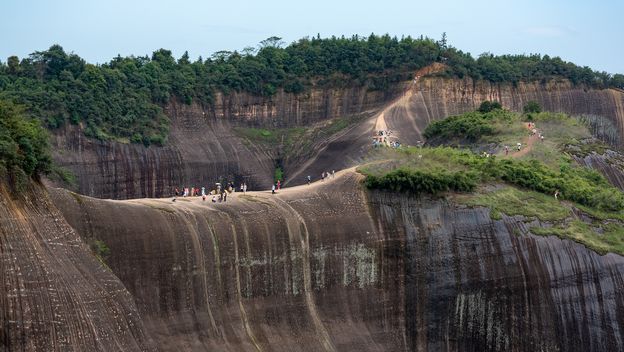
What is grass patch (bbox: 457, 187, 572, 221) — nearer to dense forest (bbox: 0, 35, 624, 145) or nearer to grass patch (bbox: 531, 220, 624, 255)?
grass patch (bbox: 531, 220, 624, 255)

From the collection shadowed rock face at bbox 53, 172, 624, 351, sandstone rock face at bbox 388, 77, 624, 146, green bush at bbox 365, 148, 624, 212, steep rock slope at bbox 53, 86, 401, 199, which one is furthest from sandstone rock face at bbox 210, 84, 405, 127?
shadowed rock face at bbox 53, 172, 624, 351

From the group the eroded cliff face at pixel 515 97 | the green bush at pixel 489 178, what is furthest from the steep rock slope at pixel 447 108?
the green bush at pixel 489 178

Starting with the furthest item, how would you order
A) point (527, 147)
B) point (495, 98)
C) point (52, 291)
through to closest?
point (495, 98), point (527, 147), point (52, 291)

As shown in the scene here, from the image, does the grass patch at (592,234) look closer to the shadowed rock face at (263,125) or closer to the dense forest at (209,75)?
the shadowed rock face at (263,125)

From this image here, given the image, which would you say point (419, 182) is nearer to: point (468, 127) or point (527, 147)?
point (527, 147)

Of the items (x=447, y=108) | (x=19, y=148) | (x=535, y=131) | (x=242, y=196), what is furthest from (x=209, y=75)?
(x=19, y=148)

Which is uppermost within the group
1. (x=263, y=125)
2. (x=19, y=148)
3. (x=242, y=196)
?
(x=19, y=148)
